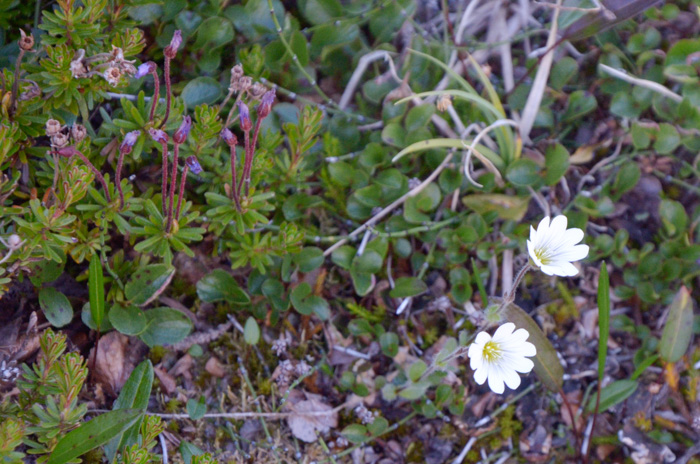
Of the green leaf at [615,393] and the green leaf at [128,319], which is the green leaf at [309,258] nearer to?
the green leaf at [128,319]

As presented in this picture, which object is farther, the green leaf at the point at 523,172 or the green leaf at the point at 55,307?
the green leaf at the point at 523,172

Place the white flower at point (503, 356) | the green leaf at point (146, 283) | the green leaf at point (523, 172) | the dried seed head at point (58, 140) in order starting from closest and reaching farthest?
the dried seed head at point (58, 140) → the white flower at point (503, 356) → the green leaf at point (146, 283) → the green leaf at point (523, 172)

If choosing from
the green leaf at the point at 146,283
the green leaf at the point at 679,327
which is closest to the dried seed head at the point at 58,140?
the green leaf at the point at 146,283

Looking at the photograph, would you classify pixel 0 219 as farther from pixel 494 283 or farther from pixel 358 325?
pixel 494 283

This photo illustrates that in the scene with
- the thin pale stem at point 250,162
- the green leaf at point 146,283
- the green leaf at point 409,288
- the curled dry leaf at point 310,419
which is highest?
the thin pale stem at point 250,162

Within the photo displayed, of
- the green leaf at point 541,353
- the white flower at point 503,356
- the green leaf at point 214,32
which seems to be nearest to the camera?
the white flower at point 503,356
